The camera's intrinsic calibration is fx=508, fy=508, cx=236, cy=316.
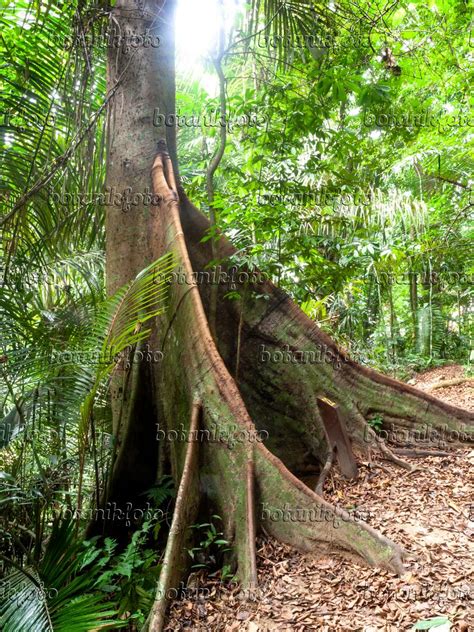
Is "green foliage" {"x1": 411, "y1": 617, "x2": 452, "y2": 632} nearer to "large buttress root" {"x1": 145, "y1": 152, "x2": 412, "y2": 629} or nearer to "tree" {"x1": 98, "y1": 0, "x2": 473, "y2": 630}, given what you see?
"large buttress root" {"x1": 145, "y1": 152, "x2": 412, "y2": 629}

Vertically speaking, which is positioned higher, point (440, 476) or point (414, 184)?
point (414, 184)

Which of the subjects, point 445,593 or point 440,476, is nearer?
point 445,593

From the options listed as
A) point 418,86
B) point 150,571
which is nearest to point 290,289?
point 150,571

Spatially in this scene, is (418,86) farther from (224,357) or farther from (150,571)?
(150,571)

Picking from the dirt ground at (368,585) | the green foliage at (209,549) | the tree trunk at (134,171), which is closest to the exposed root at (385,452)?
the dirt ground at (368,585)

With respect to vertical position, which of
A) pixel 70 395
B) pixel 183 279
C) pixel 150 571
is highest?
pixel 183 279

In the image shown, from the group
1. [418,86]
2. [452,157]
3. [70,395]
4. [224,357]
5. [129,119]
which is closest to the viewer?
[70,395]

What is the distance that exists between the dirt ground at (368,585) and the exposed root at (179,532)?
0.32 feet

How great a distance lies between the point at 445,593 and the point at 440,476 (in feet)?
5.02

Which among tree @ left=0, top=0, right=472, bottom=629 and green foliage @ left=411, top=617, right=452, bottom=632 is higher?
tree @ left=0, top=0, right=472, bottom=629

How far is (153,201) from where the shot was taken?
4.16m

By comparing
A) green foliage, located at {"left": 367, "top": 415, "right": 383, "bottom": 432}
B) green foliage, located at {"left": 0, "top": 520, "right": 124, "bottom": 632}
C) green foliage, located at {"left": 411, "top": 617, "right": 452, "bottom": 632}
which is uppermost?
green foliage, located at {"left": 367, "top": 415, "right": 383, "bottom": 432}

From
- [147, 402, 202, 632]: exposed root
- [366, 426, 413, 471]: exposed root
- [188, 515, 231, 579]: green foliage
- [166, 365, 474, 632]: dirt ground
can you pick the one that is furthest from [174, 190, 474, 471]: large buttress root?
[188, 515, 231, 579]: green foliage

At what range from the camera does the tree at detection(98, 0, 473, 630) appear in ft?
9.58
